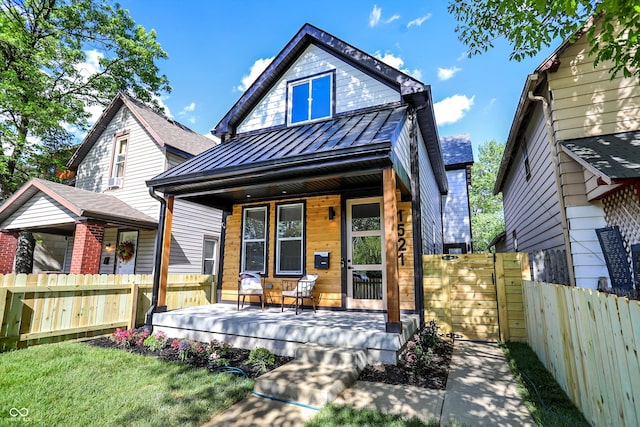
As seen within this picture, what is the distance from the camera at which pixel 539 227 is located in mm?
7223

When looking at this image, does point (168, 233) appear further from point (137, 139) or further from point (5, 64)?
point (5, 64)

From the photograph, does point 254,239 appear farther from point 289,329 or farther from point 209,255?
point 209,255

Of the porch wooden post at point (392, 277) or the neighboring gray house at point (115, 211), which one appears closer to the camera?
the porch wooden post at point (392, 277)

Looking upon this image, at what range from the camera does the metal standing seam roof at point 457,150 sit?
634 inches

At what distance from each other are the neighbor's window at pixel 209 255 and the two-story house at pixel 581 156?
407 inches

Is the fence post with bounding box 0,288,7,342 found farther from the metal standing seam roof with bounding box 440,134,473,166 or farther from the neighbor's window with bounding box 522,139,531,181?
the metal standing seam roof with bounding box 440,134,473,166

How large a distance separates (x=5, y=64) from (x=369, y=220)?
14951 mm

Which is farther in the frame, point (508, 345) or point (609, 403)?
point (508, 345)

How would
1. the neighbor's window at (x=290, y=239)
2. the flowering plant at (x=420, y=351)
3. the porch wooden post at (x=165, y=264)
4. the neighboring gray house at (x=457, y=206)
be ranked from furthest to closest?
the neighboring gray house at (x=457, y=206) → the neighbor's window at (x=290, y=239) → the porch wooden post at (x=165, y=264) → the flowering plant at (x=420, y=351)

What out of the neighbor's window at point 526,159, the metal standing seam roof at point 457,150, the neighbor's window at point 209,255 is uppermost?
the metal standing seam roof at point 457,150

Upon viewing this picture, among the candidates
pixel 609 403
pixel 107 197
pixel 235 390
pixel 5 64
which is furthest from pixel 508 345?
pixel 5 64

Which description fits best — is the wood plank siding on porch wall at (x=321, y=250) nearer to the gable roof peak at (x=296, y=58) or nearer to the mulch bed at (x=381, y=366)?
the mulch bed at (x=381, y=366)

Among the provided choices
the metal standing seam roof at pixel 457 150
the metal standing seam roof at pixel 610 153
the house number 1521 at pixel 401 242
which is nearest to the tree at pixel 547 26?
the metal standing seam roof at pixel 610 153

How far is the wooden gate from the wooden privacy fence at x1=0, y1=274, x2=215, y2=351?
Answer: 19.1 ft
